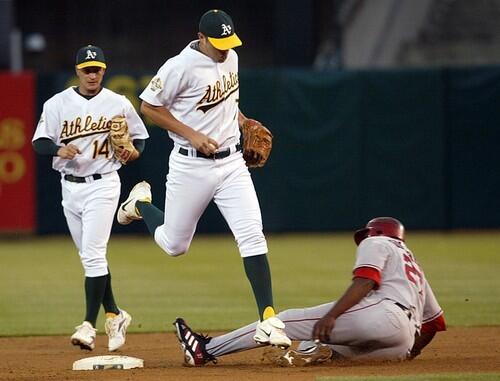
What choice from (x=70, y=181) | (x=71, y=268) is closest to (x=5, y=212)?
(x=71, y=268)

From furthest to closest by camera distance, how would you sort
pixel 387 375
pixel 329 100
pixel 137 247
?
pixel 329 100 → pixel 137 247 → pixel 387 375

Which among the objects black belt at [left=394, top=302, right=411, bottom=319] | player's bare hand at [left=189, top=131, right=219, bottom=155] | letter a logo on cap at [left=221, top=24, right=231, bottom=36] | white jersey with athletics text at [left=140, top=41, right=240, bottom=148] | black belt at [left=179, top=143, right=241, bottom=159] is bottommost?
black belt at [left=394, top=302, right=411, bottom=319]

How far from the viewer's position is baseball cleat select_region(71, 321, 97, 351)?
7.04m

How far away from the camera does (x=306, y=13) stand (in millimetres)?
19766

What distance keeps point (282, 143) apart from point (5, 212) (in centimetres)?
415

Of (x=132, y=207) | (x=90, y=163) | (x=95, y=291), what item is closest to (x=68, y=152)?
(x=90, y=163)

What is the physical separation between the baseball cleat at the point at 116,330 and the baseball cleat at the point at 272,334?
1421mm

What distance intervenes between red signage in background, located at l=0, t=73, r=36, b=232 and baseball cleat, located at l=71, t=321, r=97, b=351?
386 inches

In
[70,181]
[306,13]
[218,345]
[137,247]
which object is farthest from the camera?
[306,13]

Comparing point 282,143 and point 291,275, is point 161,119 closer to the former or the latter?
point 291,275

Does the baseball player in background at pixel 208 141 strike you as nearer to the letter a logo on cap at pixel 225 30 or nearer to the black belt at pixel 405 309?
the letter a logo on cap at pixel 225 30

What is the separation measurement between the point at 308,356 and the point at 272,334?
39 cm

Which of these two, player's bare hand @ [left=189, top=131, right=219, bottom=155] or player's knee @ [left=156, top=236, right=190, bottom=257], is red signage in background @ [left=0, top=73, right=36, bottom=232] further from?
player's bare hand @ [left=189, top=131, right=219, bottom=155]

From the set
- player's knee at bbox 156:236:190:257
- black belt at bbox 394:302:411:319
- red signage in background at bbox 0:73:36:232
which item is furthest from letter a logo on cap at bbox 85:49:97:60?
red signage in background at bbox 0:73:36:232
